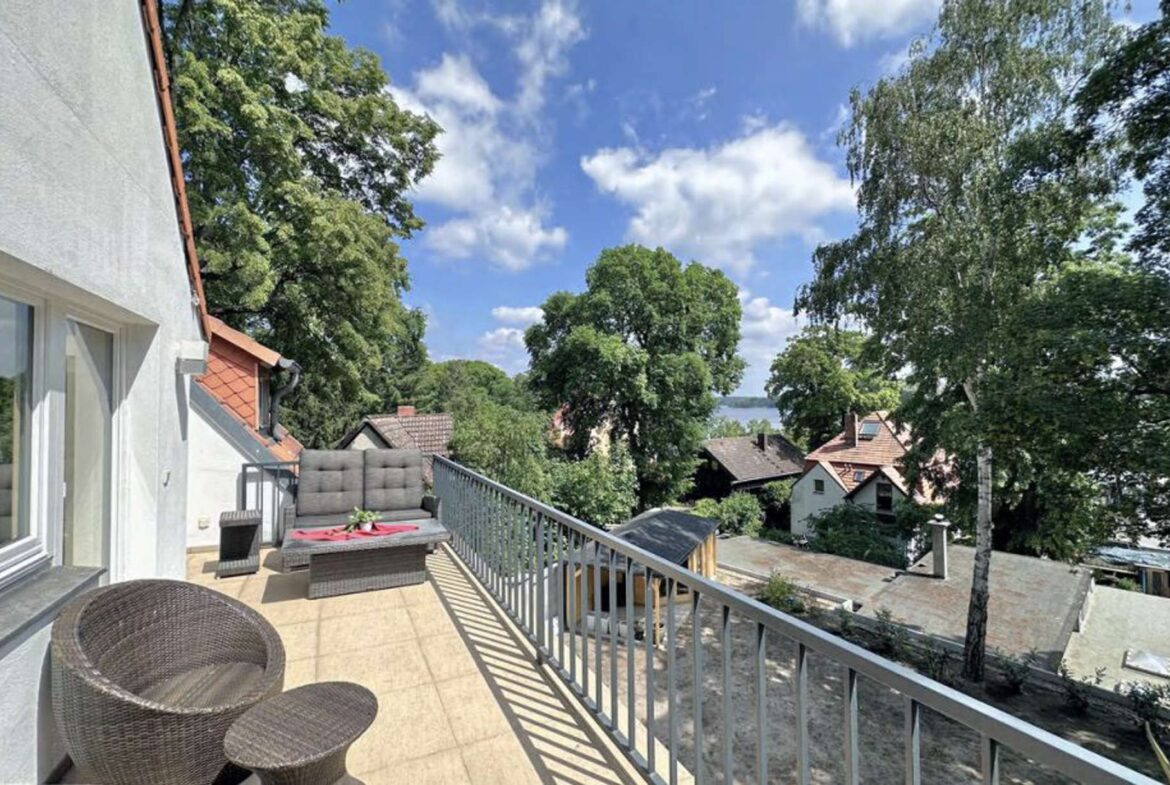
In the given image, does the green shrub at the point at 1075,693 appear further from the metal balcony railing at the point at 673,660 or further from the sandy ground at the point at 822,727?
the metal balcony railing at the point at 673,660

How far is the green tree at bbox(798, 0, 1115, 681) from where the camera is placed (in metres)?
8.52

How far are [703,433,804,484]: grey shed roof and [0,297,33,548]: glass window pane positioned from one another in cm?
2841

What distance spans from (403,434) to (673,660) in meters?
14.4

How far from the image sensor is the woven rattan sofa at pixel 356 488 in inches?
204

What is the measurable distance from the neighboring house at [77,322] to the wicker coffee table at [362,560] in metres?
0.86

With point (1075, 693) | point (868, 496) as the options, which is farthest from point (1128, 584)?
point (1075, 693)

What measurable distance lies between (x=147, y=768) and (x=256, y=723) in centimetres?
30

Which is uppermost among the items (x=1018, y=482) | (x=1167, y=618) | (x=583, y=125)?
(x=583, y=125)

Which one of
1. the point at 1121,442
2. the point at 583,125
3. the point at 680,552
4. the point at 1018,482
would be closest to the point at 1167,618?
the point at 1018,482

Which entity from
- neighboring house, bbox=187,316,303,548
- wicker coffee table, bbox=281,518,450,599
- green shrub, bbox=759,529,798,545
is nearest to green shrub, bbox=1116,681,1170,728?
wicker coffee table, bbox=281,518,450,599

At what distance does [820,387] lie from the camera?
30.8 metres

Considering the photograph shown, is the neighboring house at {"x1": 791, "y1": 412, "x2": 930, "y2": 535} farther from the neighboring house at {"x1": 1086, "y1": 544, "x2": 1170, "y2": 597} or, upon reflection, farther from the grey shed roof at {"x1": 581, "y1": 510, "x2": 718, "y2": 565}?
the grey shed roof at {"x1": 581, "y1": 510, "x2": 718, "y2": 565}

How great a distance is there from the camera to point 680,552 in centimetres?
904

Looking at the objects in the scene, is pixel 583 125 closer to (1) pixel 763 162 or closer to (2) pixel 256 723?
(1) pixel 763 162
